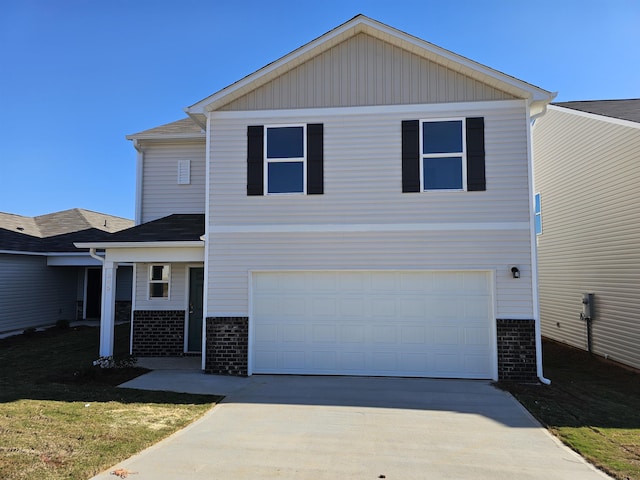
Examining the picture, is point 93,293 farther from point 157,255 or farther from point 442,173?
point 442,173

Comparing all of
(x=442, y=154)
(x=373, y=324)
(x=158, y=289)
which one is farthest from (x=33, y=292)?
(x=442, y=154)

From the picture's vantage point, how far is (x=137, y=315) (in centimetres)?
1137

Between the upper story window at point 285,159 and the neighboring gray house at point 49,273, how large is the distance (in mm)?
8857

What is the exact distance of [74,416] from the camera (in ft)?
20.0

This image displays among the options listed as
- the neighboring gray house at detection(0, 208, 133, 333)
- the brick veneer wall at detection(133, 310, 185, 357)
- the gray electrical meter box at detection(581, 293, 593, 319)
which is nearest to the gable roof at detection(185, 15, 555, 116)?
the brick veneer wall at detection(133, 310, 185, 357)

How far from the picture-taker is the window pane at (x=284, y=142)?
31.8 ft

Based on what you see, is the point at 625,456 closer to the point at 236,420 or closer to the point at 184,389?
the point at 236,420

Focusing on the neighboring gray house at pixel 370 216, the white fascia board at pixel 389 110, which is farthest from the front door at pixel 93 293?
the white fascia board at pixel 389 110

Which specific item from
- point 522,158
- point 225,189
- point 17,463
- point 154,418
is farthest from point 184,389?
point 522,158

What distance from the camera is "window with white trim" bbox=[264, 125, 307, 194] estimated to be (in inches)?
379

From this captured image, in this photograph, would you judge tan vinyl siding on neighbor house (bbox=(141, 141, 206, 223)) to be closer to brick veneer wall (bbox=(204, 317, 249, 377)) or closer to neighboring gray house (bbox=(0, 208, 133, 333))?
brick veneer wall (bbox=(204, 317, 249, 377))

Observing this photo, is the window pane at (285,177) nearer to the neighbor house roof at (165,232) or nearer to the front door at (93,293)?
the neighbor house roof at (165,232)

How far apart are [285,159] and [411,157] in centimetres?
267

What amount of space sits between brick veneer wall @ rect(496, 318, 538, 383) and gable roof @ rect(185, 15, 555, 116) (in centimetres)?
456
